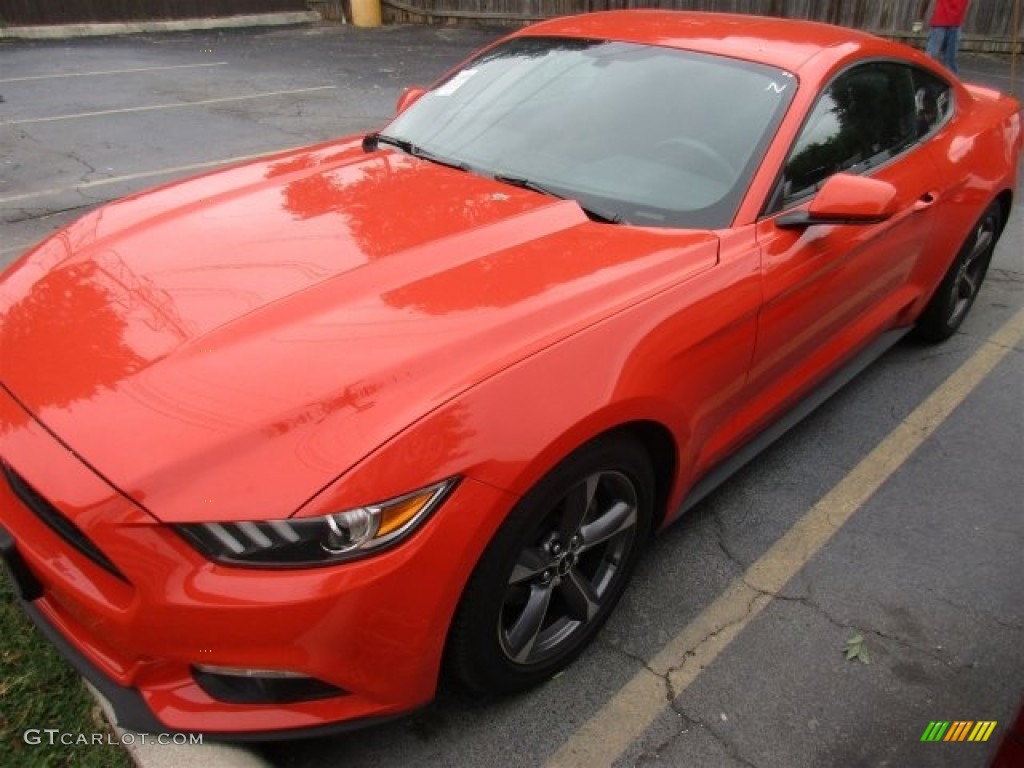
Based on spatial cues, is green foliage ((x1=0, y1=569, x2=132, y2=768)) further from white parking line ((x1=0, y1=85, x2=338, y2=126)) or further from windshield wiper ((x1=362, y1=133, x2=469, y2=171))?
white parking line ((x1=0, y1=85, x2=338, y2=126))

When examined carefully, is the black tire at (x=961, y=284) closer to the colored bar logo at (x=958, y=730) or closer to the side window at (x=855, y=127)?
the side window at (x=855, y=127)

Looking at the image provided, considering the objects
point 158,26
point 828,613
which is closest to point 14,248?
point 828,613

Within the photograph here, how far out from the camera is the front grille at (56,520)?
5.37ft

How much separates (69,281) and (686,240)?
5.75 ft

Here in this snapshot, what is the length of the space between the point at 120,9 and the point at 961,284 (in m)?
17.3

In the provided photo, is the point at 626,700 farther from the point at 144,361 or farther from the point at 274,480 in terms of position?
the point at 144,361

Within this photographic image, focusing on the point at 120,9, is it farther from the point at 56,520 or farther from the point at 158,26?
the point at 56,520

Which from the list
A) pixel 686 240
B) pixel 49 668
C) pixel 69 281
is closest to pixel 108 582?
pixel 49 668

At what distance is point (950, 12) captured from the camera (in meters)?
9.50

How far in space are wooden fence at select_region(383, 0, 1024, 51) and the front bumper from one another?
13.6m

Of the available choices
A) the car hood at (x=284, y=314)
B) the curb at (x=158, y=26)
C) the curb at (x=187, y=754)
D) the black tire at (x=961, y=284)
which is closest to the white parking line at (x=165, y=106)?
the car hood at (x=284, y=314)

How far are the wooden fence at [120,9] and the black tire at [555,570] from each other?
17286 millimetres

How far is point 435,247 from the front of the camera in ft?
7.43

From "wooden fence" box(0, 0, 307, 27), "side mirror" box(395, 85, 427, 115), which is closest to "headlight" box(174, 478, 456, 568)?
"side mirror" box(395, 85, 427, 115)
